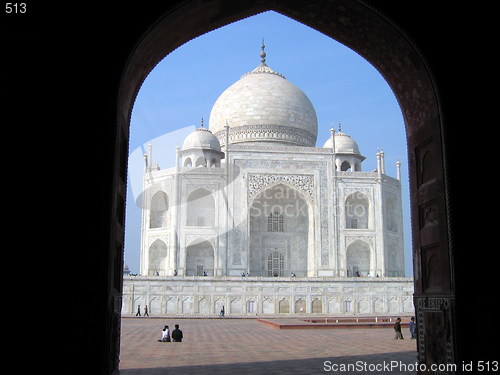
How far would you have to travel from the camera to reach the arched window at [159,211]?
90.3 feet

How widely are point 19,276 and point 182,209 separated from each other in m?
21.5

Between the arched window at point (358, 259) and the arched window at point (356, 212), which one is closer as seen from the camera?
the arched window at point (358, 259)

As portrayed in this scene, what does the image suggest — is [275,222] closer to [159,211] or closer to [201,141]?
[201,141]

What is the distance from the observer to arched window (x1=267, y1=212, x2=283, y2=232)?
2740 centimetres

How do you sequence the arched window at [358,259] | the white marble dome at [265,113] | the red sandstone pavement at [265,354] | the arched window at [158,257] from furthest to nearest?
the white marble dome at [265,113], the arched window at [358,259], the arched window at [158,257], the red sandstone pavement at [265,354]

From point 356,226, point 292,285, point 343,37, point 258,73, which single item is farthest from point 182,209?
point 343,37

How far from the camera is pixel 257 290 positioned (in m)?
21.8

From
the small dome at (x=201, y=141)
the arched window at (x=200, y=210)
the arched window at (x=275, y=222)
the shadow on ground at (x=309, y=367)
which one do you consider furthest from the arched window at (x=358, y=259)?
the shadow on ground at (x=309, y=367)

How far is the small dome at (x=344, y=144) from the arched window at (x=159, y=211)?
8.95 meters

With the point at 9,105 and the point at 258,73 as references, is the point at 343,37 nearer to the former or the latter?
the point at 9,105

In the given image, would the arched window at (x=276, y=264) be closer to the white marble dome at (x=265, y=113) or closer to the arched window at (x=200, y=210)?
the arched window at (x=200, y=210)

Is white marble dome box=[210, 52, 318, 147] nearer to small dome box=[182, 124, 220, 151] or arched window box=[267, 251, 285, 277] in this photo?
small dome box=[182, 124, 220, 151]

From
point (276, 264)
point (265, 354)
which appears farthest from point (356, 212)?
point (265, 354)

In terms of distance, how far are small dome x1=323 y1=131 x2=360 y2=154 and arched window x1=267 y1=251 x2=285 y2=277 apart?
6536 millimetres
